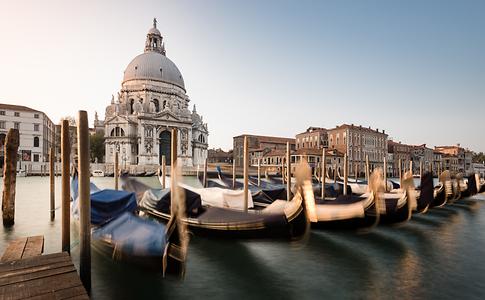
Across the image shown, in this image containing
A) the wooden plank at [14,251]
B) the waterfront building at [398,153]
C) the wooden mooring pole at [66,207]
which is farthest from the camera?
the waterfront building at [398,153]

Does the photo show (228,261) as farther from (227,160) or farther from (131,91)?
(227,160)

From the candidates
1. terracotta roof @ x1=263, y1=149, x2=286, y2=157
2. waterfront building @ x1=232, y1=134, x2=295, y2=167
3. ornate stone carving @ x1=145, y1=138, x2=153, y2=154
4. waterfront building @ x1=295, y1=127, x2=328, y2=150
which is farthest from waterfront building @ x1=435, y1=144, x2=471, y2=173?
ornate stone carving @ x1=145, y1=138, x2=153, y2=154

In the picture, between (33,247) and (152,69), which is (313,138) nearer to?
(152,69)

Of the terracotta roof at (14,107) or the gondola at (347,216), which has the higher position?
the terracotta roof at (14,107)

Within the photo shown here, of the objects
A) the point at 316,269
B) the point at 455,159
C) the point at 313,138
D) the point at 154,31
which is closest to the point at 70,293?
the point at 316,269

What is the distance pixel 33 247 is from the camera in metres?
3.79

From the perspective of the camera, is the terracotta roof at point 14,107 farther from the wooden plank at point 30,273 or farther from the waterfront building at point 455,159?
the waterfront building at point 455,159

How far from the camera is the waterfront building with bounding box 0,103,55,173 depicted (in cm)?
3091

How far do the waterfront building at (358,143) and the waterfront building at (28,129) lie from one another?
36280mm

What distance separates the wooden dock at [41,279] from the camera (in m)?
2.26

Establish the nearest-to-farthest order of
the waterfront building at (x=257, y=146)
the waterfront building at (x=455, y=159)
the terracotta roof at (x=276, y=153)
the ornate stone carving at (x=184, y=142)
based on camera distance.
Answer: the terracotta roof at (x=276, y=153)
the ornate stone carving at (x=184, y=142)
the waterfront building at (x=257, y=146)
the waterfront building at (x=455, y=159)

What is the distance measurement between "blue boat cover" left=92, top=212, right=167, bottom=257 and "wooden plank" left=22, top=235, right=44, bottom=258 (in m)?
0.67

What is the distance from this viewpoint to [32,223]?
727cm

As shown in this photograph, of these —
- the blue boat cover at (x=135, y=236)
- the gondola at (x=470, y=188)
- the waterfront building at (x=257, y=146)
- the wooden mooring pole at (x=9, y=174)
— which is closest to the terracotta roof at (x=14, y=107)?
the waterfront building at (x=257, y=146)
